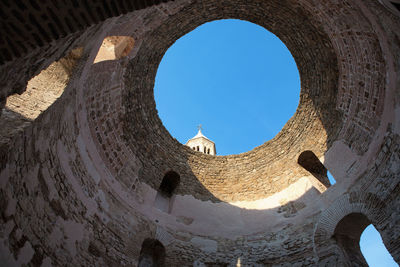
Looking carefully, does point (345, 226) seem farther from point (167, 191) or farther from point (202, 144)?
point (202, 144)

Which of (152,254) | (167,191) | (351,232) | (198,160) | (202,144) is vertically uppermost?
(202,144)

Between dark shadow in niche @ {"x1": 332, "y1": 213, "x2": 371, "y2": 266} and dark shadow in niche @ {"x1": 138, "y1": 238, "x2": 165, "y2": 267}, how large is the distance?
3.69 metres

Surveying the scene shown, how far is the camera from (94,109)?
649 cm

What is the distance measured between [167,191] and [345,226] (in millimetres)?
4562

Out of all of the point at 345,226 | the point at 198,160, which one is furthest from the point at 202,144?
the point at 345,226

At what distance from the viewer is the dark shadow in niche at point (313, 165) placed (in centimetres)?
789

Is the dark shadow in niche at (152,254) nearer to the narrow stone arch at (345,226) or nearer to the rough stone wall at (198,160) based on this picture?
the rough stone wall at (198,160)

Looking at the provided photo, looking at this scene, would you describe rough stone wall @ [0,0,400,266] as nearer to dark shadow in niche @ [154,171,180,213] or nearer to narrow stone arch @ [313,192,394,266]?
narrow stone arch @ [313,192,394,266]

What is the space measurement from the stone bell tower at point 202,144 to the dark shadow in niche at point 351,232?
66.4 feet

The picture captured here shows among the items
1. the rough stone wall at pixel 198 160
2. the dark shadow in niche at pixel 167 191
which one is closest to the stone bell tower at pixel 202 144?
the rough stone wall at pixel 198 160

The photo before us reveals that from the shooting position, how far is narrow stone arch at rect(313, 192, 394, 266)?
550 centimetres

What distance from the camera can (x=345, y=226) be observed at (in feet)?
19.8

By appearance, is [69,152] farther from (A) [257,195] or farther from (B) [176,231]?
(A) [257,195]

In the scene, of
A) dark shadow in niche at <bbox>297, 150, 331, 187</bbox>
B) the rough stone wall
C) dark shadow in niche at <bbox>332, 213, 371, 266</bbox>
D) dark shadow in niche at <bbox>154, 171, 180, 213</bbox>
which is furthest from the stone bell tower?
dark shadow in niche at <bbox>332, 213, 371, 266</bbox>
